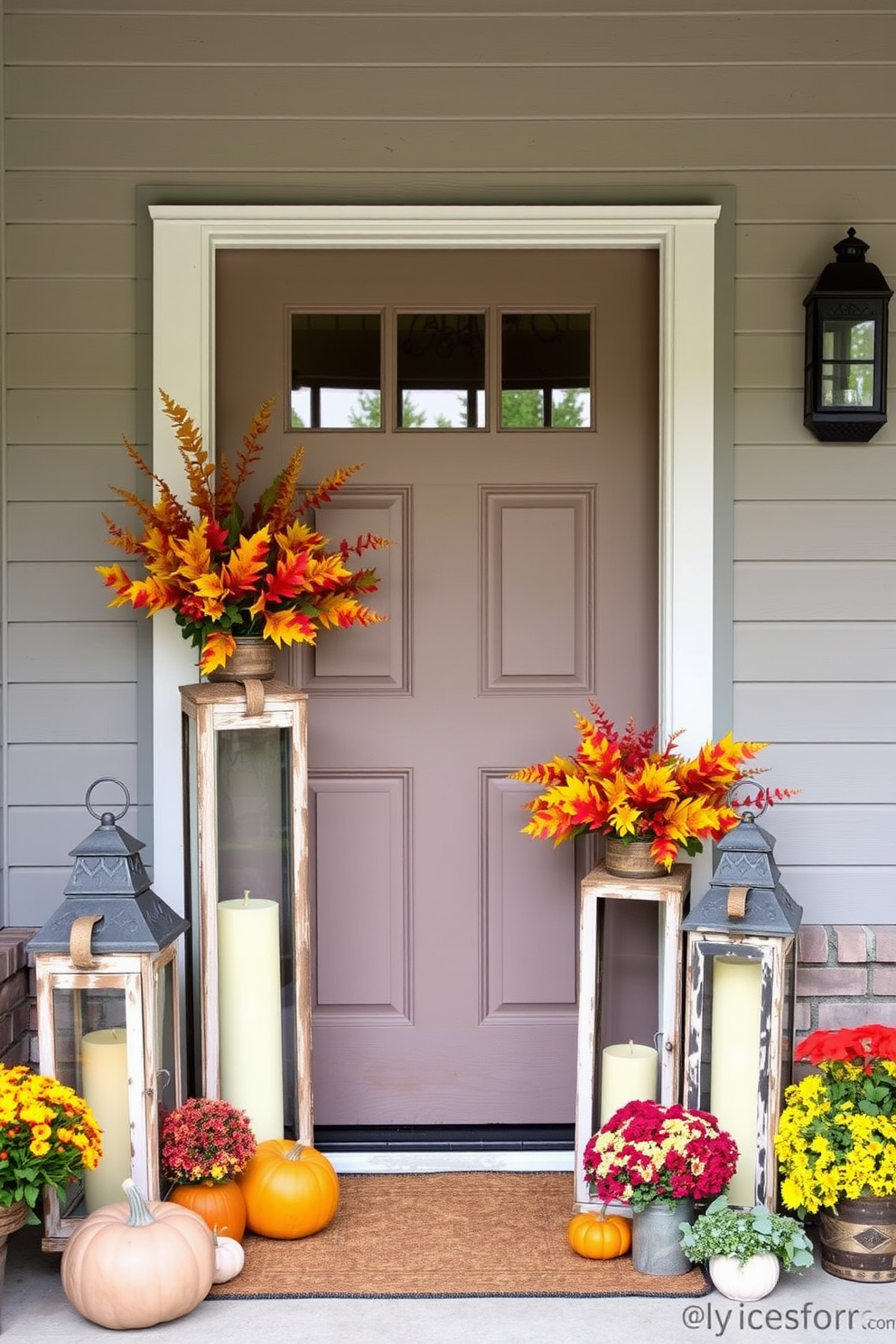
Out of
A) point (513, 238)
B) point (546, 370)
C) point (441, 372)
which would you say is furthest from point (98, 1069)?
point (513, 238)

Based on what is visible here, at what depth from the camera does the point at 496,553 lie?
318 cm

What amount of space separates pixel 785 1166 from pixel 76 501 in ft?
6.83

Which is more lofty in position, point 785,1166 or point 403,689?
point 403,689

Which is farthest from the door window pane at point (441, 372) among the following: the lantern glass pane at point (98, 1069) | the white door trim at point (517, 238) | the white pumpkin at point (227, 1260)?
the white pumpkin at point (227, 1260)

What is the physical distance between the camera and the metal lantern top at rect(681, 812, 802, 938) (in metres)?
2.64

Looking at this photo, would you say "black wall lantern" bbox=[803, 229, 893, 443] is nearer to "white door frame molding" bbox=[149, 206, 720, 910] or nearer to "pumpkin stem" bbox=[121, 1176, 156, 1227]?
"white door frame molding" bbox=[149, 206, 720, 910]

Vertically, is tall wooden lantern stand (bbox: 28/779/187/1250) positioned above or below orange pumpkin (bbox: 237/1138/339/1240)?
above

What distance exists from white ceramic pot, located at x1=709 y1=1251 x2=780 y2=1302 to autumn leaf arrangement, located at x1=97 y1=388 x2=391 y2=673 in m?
1.44

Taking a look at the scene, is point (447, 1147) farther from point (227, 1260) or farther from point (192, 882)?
point (192, 882)

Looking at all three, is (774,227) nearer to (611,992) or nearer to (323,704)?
(323,704)

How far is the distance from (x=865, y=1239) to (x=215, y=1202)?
4.10ft

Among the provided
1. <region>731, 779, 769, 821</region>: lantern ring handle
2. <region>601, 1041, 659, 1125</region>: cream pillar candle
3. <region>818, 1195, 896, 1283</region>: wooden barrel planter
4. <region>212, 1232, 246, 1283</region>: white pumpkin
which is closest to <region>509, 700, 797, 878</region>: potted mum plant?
<region>731, 779, 769, 821</region>: lantern ring handle

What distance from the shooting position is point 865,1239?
8.29ft

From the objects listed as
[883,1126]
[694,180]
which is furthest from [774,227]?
[883,1126]
